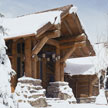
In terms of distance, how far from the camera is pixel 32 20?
1453 cm

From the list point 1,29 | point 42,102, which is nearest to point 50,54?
point 42,102

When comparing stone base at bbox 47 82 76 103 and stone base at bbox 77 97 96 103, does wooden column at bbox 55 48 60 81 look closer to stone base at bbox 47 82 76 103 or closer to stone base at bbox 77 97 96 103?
stone base at bbox 47 82 76 103

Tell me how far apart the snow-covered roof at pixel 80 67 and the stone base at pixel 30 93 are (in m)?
8.13

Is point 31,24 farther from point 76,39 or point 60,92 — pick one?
point 60,92

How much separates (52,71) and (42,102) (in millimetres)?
6534

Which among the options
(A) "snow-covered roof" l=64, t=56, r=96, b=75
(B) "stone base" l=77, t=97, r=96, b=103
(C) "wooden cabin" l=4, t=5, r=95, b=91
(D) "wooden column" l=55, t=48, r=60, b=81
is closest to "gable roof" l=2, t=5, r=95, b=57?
(C) "wooden cabin" l=4, t=5, r=95, b=91

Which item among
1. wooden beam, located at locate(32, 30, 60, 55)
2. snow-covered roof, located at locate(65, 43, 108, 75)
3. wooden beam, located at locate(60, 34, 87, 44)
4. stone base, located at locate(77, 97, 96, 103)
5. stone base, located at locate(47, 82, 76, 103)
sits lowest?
stone base, located at locate(77, 97, 96, 103)

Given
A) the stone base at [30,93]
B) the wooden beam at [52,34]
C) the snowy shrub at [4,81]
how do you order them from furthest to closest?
1. the wooden beam at [52,34]
2. the stone base at [30,93]
3. the snowy shrub at [4,81]

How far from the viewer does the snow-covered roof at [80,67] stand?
69.3ft

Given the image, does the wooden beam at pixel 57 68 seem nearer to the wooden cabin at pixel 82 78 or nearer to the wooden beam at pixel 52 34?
the wooden beam at pixel 52 34

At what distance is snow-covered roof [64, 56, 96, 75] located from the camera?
831 inches

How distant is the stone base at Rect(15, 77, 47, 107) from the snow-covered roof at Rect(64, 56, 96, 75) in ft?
26.7

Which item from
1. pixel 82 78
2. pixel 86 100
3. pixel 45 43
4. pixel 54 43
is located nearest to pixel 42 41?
pixel 54 43

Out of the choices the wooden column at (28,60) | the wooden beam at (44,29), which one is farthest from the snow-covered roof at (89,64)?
the wooden beam at (44,29)
